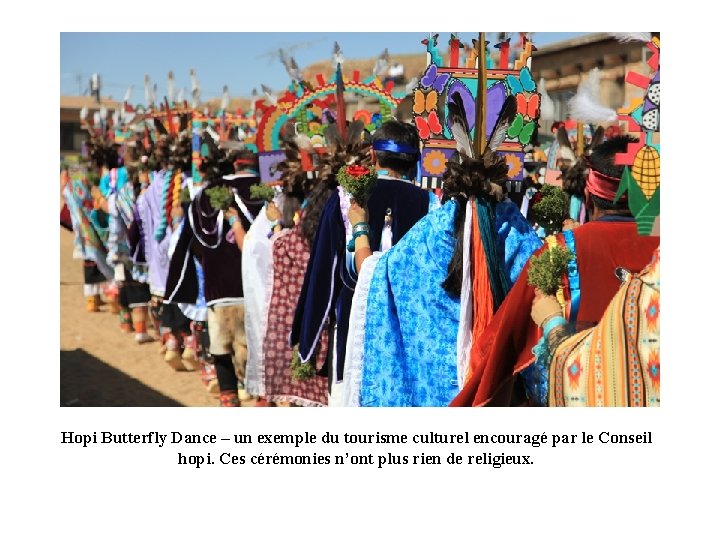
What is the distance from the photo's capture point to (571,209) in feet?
21.5

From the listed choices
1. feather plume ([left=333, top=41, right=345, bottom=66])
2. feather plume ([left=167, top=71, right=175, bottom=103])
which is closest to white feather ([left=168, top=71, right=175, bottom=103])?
feather plume ([left=167, top=71, right=175, bottom=103])

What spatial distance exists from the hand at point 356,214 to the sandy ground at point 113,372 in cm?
388

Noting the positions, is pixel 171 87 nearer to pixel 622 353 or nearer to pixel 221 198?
pixel 221 198

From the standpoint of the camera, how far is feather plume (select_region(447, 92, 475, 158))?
13.0 feet

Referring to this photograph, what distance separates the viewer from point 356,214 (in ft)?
15.5

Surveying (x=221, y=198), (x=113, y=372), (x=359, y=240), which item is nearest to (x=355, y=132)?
(x=359, y=240)

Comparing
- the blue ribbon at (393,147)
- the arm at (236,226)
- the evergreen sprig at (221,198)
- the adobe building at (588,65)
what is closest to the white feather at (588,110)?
the blue ribbon at (393,147)

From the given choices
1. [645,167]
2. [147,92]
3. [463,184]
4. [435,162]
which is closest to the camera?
[645,167]

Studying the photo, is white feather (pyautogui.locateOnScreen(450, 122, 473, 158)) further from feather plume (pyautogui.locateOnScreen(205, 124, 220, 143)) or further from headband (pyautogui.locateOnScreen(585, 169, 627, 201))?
feather plume (pyautogui.locateOnScreen(205, 124, 220, 143))

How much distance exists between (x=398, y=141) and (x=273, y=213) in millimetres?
1526

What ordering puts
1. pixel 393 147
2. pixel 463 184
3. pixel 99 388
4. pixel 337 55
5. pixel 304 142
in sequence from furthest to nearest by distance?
pixel 99 388, pixel 337 55, pixel 304 142, pixel 393 147, pixel 463 184

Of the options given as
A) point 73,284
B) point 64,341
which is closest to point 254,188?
point 64,341

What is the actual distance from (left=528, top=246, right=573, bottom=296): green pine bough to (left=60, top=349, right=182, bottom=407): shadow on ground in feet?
17.4
